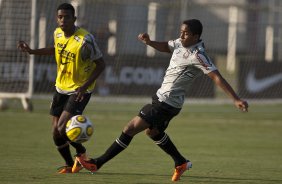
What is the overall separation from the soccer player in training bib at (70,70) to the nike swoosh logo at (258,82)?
1391 centimetres

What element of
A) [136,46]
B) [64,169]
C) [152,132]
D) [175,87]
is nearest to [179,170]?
[152,132]

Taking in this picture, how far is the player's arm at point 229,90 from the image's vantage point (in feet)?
26.2

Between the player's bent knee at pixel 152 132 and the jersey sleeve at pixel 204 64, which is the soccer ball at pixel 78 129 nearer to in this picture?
the player's bent knee at pixel 152 132

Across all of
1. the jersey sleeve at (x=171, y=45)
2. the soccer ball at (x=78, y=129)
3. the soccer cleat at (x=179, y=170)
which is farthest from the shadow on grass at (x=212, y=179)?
the jersey sleeve at (x=171, y=45)

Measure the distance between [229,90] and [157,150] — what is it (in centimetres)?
453

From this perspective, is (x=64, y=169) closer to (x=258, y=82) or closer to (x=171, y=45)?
(x=171, y=45)

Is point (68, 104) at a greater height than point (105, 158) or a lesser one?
greater

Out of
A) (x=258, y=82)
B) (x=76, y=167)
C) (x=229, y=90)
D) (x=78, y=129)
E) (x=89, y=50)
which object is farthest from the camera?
(x=258, y=82)

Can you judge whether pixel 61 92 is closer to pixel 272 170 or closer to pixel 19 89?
pixel 272 170

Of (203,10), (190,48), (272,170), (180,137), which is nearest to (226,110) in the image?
(203,10)

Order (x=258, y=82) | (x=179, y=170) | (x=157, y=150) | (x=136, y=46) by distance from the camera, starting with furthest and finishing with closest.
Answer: (x=258, y=82) < (x=136, y=46) < (x=157, y=150) < (x=179, y=170)

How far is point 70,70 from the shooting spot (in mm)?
9531

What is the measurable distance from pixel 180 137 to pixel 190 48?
20.6 feet

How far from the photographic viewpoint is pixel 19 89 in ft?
64.2
